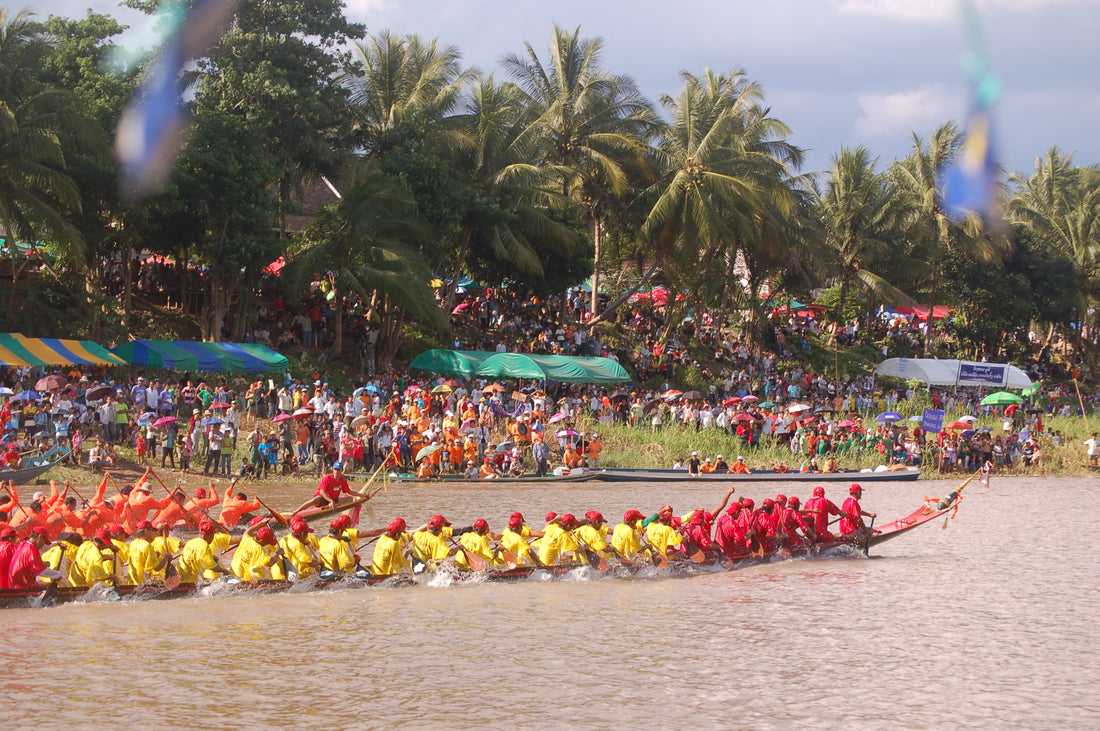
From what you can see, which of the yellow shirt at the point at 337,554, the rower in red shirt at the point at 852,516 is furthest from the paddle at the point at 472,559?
the rower in red shirt at the point at 852,516

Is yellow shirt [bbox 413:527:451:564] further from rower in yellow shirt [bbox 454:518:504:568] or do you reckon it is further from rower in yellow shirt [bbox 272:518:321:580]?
rower in yellow shirt [bbox 272:518:321:580]

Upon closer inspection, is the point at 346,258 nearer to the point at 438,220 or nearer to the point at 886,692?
the point at 438,220

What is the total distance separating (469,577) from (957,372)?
96.7ft

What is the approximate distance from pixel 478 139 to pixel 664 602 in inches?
868

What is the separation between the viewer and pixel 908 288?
45.9 meters

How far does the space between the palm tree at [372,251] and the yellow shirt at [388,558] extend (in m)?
15.7

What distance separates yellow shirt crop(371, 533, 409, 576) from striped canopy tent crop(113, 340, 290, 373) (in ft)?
45.0

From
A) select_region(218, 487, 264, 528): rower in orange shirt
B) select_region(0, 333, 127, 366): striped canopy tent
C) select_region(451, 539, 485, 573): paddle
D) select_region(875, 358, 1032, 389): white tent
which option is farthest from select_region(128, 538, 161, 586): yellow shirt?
select_region(875, 358, 1032, 389): white tent

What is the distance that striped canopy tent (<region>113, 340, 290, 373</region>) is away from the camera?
83.7 ft

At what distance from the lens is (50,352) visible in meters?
23.2

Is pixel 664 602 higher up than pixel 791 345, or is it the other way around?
pixel 791 345

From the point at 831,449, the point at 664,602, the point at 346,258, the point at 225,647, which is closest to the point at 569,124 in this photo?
the point at 346,258

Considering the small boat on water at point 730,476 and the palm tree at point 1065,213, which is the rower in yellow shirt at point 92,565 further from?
the palm tree at point 1065,213

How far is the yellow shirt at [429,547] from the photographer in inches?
547
